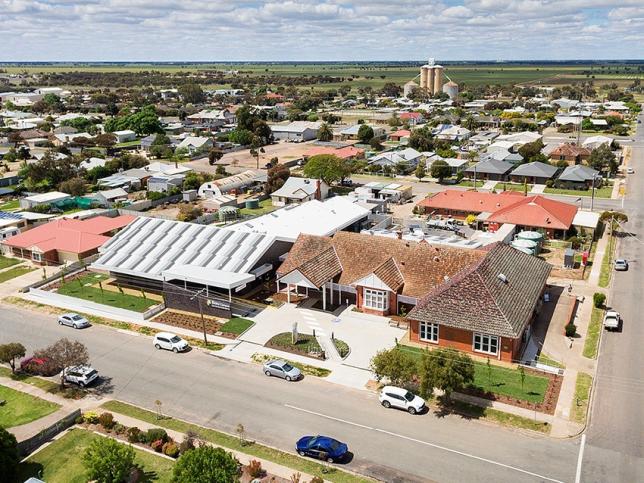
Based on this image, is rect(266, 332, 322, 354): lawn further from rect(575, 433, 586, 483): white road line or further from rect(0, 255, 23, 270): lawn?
rect(0, 255, 23, 270): lawn

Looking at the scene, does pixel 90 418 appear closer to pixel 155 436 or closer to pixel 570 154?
pixel 155 436

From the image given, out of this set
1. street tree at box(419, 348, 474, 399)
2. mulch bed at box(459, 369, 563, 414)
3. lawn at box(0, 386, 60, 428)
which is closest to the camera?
street tree at box(419, 348, 474, 399)

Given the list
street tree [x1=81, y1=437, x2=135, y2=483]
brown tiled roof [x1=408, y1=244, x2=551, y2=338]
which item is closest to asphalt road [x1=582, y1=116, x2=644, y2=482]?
brown tiled roof [x1=408, y1=244, x2=551, y2=338]

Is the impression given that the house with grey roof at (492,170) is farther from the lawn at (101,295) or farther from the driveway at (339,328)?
the lawn at (101,295)

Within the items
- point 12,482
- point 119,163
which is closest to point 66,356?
point 12,482

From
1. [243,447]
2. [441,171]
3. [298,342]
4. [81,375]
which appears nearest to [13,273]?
[81,375]

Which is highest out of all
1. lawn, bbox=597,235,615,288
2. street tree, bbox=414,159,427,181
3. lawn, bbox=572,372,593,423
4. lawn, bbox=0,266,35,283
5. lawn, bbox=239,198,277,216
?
Answer: street tree, bbox=414,159,427,181

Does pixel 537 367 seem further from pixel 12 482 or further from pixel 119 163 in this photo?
pixel 119 163
